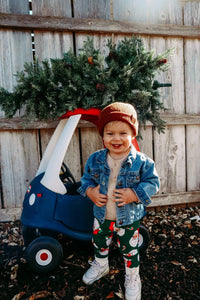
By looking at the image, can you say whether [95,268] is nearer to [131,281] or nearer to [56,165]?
[131,281]

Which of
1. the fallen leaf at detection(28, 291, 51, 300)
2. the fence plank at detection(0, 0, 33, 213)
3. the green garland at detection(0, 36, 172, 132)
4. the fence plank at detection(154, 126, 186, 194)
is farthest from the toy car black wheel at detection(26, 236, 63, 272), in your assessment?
the fence plank at detection(154, 126, 186, 194)

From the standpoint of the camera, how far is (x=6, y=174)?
8.76 ft

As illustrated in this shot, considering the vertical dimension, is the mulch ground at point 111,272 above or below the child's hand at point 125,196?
below

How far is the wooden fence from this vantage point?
8.36ft

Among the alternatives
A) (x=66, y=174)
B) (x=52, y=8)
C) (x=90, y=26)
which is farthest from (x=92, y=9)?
(x=66, y=174)

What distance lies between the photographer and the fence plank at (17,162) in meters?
2.64

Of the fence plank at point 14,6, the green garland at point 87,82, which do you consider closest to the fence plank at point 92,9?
the fence plank at point 14,6

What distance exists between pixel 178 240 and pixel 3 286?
1.49 meters

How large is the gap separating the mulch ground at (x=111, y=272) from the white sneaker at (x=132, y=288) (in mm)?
63

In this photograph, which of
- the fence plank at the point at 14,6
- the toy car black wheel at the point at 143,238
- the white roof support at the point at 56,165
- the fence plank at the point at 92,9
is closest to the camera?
the white roof support at the point at 56,165

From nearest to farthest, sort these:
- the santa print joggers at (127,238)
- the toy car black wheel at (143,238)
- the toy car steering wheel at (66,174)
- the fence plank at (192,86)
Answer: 1. the santa print joggers at (127,238)
2. the toy car black wheel at (143,238)
3. the toy car steering wheel at (66,174)
4. the fence plank at (192,86)

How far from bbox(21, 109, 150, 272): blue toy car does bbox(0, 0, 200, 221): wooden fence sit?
0.84 metres

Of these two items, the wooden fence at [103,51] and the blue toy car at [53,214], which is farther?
the wooden fence at [103,51]

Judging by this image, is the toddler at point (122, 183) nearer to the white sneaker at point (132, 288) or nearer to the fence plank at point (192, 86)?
the white sneaker at point (132, 288)
